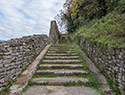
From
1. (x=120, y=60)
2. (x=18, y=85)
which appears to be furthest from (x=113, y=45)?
(x=18, y=85)

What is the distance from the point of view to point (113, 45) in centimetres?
244

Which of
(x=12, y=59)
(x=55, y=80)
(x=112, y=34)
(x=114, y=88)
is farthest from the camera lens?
(x=112, y=34)

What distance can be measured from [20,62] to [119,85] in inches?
114

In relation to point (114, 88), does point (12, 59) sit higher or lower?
higher

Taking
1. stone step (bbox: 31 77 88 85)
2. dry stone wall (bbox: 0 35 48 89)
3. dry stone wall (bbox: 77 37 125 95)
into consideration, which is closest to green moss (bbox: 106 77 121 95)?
dry stone wall (bbox: 77 37 125 95)

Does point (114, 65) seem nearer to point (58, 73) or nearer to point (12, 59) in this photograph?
point (58, 73)

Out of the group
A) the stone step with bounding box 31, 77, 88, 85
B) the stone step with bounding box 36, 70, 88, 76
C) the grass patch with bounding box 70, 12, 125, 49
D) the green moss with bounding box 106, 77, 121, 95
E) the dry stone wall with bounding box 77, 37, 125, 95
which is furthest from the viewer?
the stone step with bounding box 36, 70, 88, 76

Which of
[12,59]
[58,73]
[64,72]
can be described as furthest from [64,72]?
[12,59]

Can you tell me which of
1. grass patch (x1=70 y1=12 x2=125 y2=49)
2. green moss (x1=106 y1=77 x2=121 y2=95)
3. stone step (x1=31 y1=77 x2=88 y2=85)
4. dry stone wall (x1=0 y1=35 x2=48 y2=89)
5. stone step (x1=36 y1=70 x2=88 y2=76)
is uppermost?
grass patch (x1=70 y1=12 x2=125 y2=49)

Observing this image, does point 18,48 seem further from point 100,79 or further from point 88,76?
point 100,79

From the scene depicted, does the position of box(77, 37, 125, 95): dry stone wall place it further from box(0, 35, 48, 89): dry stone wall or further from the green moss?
box(0, 35, 48, 89): dry stone wall

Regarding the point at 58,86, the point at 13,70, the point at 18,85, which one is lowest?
the point at 58,86

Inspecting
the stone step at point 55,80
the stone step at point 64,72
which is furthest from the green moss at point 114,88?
the stone step at point 64,72

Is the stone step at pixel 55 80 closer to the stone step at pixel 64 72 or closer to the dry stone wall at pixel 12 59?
the stone step at pixel 64 72
